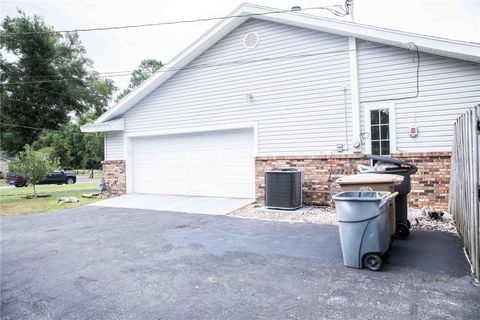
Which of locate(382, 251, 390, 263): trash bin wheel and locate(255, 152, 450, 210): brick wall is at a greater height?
locate(255, 152, 450, 210): brick wall

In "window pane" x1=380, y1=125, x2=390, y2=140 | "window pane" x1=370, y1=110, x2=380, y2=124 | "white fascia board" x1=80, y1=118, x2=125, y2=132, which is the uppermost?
"white fascia board" x1=80, y1=118, x2=125, y2=132

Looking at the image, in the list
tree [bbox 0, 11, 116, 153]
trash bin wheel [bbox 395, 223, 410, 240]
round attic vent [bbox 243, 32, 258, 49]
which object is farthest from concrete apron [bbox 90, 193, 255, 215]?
tree [bbox 0, 11, 116, 153]

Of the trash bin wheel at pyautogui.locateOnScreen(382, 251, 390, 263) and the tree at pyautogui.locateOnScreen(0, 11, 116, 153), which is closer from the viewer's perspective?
the trash bin wheel at pyautogui.locateOnScreen(382, 251, 390, 263)

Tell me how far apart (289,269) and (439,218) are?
4083mm

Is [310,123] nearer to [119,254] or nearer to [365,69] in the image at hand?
[365,69]

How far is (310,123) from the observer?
890 cm

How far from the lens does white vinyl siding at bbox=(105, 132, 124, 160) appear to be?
12.5 meters

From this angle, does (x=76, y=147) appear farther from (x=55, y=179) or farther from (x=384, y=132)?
(x=384, y=132)

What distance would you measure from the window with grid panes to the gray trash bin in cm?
433

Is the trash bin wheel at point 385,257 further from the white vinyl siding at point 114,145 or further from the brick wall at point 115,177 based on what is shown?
the white vinyl siding at point 114,145

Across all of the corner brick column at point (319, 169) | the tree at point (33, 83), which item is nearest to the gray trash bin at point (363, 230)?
the corner brick column at point (319, 169)

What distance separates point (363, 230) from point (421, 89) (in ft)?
17.3

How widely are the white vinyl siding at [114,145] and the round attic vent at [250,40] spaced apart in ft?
19.8

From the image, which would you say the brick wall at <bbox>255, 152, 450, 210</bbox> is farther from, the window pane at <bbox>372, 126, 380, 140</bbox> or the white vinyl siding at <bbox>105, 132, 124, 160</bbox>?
the white vinyl siding at <bbox>105, 132, 124, 160</bbox>
